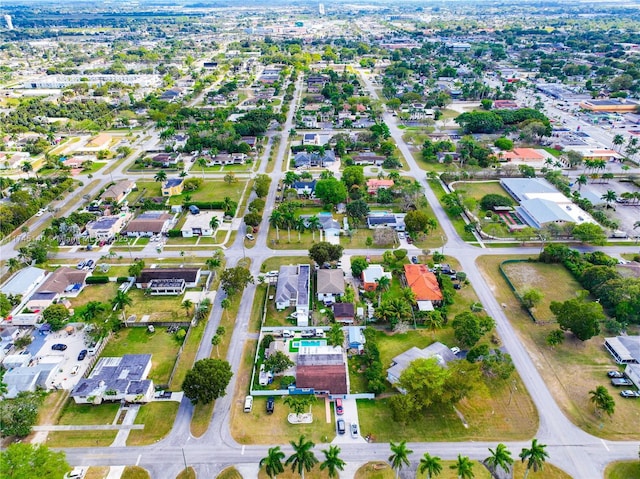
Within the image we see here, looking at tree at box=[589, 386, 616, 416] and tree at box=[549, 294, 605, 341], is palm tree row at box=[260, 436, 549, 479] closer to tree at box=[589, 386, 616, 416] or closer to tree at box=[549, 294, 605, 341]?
tree at box=[589, 386, 616, 416]

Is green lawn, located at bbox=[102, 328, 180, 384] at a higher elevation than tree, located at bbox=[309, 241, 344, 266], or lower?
lower

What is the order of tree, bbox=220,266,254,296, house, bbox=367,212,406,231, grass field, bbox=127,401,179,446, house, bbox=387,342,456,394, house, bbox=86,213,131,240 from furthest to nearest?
house, bbox=367,212,406,231
house, bbox=86,213,131,240
tree, bbox=220,266,254,296
house, bbox=387,342,456,394
grass field, bbox=127,401,179,446

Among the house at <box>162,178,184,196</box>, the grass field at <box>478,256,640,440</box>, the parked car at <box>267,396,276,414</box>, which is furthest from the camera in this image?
the house at <box>162,178,184,196</box>

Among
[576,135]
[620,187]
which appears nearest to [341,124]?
[576,135]

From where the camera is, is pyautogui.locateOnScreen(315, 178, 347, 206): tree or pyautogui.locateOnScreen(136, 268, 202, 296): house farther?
pyautogui.locateOnScreen(315, 178, 347, 206): tree

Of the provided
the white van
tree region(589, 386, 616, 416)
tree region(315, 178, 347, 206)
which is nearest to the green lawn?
the white van

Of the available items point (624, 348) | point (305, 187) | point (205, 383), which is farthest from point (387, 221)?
point (205, 383)

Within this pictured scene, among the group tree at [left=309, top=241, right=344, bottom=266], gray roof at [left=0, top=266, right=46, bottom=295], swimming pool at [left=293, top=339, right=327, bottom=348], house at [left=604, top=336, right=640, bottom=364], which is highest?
tree at [left=309, top=241, right=344, bottom=266]

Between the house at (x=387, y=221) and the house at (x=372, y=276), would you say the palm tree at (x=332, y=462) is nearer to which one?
the house at (x=372, y=276)
